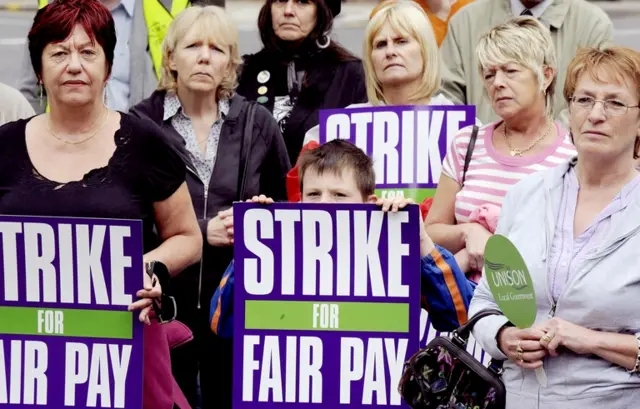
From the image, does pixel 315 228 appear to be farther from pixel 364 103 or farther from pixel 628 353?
pixel 364 103

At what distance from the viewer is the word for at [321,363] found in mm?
4895

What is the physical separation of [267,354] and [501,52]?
161 cm

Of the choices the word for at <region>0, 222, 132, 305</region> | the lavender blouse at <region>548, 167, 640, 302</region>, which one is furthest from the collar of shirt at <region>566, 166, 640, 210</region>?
the word for at <region>0, 222, 132, 305</region>

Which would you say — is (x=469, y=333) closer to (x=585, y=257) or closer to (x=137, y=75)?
(x=585, y=257)

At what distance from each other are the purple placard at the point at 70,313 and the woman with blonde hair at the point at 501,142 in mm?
1349

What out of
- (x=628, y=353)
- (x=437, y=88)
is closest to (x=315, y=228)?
(x=628, y=353)

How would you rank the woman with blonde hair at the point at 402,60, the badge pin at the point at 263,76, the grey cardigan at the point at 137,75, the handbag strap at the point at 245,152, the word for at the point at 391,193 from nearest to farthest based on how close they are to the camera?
the word for at the point at 391,193 < the handbag strap at the point at 245,152 < the woman with blonde hair at the point at 402,60 < the badge pin at the point at 263,76 < the grey cardigan at the point at 137,75

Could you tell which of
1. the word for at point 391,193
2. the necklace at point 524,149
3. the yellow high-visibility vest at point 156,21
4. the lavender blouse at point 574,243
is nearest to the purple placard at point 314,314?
the lavender blouse at point 574,243

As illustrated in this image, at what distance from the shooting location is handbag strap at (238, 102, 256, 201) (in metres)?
6.24

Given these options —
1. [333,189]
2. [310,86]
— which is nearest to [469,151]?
[333,189]

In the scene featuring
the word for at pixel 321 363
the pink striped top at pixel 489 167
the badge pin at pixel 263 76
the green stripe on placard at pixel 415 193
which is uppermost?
the badge pin at pixel 263 76

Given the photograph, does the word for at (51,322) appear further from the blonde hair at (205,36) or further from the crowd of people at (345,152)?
the blonde hair at (205,36)

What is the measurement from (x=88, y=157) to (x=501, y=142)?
5.34 ft

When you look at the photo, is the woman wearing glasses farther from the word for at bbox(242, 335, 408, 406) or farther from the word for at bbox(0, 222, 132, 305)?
the word for at bbox(0, 222, 132, 305)
